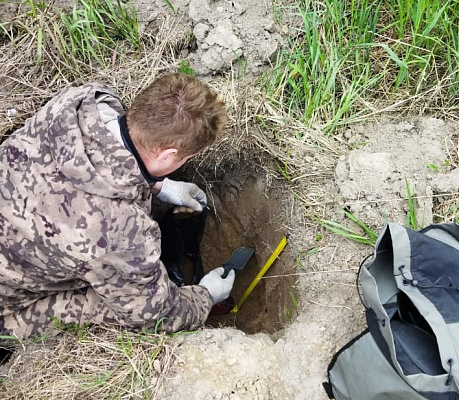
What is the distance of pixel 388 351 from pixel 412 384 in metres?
0.13

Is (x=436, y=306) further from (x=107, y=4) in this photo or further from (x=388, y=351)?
(x=107, y=4)

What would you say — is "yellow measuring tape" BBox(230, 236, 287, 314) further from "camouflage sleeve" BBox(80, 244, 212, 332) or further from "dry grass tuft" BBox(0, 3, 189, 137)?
"dry grass tuft" BBox(0, 3, 189, 137)

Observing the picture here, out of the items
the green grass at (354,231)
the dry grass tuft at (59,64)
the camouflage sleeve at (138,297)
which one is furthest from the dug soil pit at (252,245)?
the dry grass tuft at (59,64)

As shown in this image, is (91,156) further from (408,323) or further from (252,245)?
(252,245)

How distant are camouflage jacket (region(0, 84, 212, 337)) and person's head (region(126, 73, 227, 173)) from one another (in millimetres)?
101

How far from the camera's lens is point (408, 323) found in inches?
70.9

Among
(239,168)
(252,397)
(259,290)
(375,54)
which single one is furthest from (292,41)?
(252,397)

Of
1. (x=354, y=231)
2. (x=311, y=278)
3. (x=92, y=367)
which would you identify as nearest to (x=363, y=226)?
(x=354, y=231)

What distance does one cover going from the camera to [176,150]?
186cm

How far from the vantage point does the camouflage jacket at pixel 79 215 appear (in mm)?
1777

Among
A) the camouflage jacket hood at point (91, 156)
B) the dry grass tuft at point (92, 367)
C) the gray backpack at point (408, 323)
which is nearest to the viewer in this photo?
the gray backpack at point (408, 323)

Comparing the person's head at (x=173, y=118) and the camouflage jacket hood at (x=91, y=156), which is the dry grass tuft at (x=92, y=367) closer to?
the camouflage jacket hood at (x=91, y=156)

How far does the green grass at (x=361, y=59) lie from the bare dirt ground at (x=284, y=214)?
0.12 meters

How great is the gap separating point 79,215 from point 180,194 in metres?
0.80
